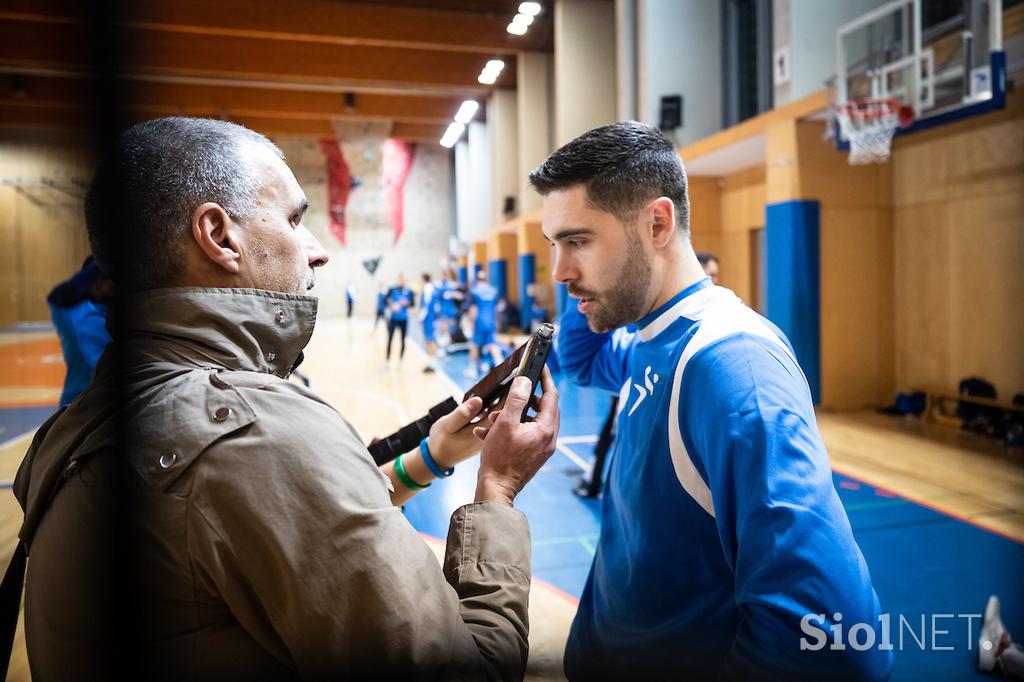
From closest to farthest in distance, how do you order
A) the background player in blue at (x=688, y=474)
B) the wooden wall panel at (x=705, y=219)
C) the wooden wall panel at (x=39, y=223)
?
1. the background player in blue at (x=688, y=474)
2. the wooden wall panel at (x=39, y=223)
3. the wooden wall panel at (x=705, y=219)

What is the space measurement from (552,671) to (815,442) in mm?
1848

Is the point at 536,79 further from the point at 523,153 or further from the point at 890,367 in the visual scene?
the point at 890,367

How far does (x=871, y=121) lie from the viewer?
6.65m

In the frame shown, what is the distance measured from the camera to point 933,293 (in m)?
7.79

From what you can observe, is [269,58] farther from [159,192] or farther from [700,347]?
[700,347]

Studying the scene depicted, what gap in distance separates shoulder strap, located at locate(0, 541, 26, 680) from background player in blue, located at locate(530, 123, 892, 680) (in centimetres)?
112

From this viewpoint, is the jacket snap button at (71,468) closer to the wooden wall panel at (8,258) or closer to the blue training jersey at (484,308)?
the wooden wall panel at (8,258)

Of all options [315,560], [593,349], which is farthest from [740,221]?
[315,560]

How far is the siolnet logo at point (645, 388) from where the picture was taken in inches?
57.1

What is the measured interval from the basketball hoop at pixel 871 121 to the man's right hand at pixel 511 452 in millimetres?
6870

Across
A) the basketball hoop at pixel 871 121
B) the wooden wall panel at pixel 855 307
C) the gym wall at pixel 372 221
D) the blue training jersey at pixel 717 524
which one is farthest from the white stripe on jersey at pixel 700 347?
the gym wall at pixel 372 221

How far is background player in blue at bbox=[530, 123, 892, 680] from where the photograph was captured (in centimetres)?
100

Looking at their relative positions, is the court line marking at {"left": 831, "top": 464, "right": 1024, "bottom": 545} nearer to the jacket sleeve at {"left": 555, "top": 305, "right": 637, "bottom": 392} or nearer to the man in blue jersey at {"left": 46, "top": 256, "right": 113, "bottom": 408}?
the jacket sleeve at {"left": 555, "top": 305, "right": 637, "bottom": 392}

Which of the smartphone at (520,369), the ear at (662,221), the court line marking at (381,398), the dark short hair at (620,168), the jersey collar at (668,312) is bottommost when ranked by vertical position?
the court line marking at (381,398)
